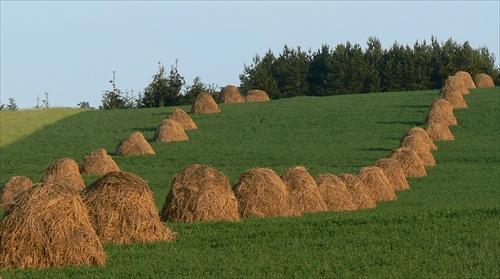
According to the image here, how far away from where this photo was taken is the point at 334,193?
30.5 meters

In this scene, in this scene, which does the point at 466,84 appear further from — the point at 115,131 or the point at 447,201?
the point at 447,201

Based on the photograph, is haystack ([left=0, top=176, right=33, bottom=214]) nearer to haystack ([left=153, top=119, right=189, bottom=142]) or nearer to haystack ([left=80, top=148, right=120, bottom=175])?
haystack ([left=80, top=148, right=120, bottom=175])

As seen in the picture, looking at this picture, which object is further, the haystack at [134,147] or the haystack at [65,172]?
the haystack at [134,147]

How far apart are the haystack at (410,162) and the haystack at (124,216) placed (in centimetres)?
2168

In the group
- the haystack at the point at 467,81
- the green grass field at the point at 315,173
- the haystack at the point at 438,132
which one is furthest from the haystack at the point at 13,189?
the haystack at the point at 467,81

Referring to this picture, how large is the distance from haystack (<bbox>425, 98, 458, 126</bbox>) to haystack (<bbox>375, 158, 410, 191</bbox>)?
55.7ft

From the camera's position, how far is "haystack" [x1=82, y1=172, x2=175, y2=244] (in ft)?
70.0

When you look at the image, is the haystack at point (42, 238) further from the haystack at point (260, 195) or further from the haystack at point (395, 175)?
the haystack at point (395, 175)

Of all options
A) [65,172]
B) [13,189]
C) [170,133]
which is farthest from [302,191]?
[170,133]

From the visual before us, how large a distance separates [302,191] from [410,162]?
559 inches

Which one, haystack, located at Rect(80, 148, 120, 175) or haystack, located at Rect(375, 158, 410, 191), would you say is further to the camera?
haystack, located at Rect(80, 148, 120, 175)

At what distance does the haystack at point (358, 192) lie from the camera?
31906 mm

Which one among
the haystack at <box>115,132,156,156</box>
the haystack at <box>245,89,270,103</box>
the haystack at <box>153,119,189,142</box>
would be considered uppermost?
the haystack at <box>245,89,270,103</box>

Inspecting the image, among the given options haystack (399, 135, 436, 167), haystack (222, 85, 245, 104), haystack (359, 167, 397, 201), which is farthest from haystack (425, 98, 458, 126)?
haystack (222, 85, 245, 104)
